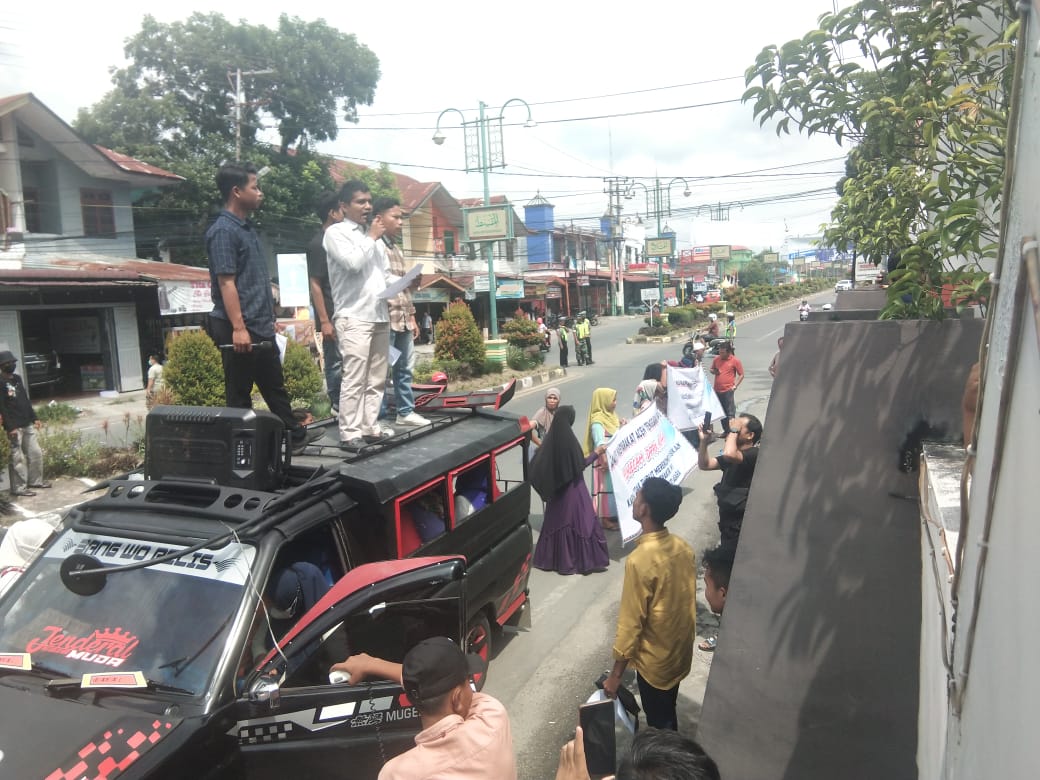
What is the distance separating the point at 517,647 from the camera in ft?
17.9

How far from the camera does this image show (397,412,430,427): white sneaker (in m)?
5.71

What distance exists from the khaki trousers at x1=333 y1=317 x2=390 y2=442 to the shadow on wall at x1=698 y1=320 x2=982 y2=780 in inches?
97.7

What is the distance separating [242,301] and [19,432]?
736 cm

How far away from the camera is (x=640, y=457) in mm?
6414

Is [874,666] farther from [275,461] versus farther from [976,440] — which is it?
[275,461]

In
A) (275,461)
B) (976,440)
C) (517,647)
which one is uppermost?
(976,440)

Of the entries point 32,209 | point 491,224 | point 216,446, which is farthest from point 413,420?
point 491,224

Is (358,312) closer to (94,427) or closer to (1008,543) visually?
(1008,543)

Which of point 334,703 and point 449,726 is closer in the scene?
point 449,726

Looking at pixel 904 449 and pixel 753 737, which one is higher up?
pixel 904 449

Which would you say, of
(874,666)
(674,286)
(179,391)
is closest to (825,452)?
(874,666)

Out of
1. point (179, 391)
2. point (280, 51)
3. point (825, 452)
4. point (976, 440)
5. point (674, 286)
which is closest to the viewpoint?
point (976, 440)

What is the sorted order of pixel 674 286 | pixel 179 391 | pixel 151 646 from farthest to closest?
pixel 674 286
pixel 179 391
pixel 151 646

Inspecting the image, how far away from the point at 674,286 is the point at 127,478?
69.1 m
